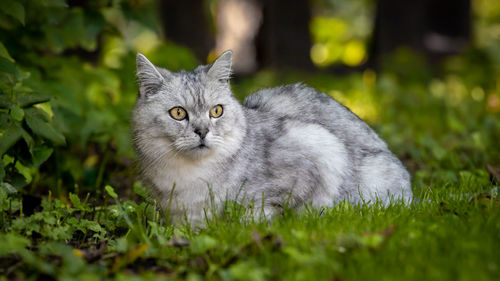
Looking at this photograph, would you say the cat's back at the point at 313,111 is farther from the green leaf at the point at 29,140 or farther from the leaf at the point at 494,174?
the green leaf at the point at 29,140

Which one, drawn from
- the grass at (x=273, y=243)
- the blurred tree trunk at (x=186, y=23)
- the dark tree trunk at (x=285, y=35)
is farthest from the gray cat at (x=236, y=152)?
the dark tree trunk at (x=285, y=35)

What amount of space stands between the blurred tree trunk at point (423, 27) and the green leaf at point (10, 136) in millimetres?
8945

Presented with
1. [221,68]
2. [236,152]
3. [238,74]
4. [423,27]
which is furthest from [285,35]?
[236,152]

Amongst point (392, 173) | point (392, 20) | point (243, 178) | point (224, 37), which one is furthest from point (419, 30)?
point (243, 178)

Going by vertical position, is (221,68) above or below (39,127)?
above

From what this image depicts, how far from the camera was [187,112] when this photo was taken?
399cm

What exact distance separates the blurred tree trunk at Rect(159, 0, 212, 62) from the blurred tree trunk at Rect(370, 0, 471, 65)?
3.74m

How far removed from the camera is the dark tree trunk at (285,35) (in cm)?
1129

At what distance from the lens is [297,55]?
11391 mm

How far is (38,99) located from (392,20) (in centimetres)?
910

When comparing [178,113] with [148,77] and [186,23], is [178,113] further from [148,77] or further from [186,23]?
[186,23]

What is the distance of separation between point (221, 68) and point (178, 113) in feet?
1.69

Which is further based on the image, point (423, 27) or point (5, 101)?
point (423, 27)

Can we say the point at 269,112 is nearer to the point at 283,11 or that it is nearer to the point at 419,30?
the point at 283,11
